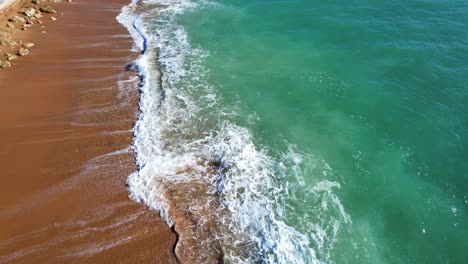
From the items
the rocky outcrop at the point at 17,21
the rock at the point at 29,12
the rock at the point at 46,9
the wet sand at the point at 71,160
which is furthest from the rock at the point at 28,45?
the rock at the point at 46,9

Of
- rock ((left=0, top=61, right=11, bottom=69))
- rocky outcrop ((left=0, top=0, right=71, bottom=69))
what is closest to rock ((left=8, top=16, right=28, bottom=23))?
rocky outcrop ((left=0, top=0, right=71, bottom=69))

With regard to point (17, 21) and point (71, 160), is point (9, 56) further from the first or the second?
point (71, 160)

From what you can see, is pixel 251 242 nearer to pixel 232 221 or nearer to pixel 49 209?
pixel 232 221

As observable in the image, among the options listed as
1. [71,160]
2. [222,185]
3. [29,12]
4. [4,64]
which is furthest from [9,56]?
[222,185]

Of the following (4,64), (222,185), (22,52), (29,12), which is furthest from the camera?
(29,12)

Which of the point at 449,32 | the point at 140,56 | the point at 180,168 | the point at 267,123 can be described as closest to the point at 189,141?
the point at 180,168
